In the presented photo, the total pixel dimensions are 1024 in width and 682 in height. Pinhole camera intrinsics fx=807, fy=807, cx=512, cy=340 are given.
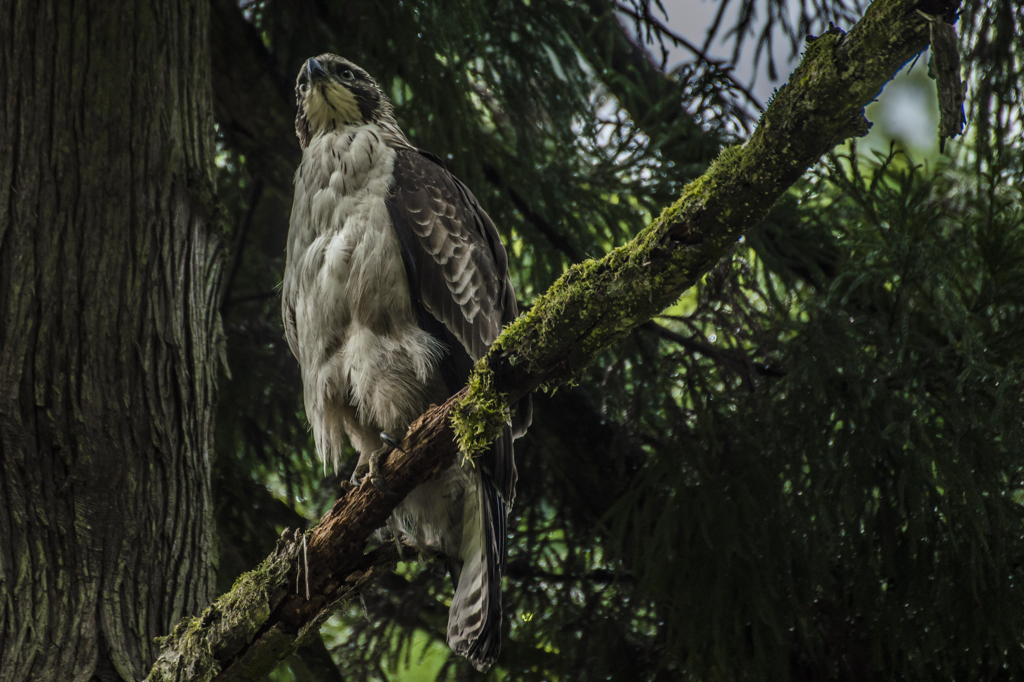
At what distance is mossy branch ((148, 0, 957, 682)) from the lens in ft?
4.46

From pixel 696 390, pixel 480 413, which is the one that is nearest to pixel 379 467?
pixel 480 413

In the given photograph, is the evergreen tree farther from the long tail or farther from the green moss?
the green moss

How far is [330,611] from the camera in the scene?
87.1 inches

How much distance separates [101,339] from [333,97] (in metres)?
1.39

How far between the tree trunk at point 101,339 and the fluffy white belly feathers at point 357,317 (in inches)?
16.3

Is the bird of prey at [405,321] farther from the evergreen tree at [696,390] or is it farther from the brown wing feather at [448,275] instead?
the evergreen tree at [696,390]

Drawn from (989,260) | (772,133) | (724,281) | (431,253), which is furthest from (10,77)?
(989,260)

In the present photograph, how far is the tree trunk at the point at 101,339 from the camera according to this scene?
7.94 ft

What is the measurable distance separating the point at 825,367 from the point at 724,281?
22.8 inches

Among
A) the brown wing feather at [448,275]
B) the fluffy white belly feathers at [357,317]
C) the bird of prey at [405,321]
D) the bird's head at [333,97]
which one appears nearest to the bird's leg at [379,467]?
the bird of prey at [405,321]

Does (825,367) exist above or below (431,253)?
below

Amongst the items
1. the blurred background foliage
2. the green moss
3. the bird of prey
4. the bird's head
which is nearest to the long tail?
the bird of prey

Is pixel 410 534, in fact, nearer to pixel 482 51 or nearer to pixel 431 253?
pixel 431 253

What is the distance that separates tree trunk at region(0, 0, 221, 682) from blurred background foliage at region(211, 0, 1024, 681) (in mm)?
854
